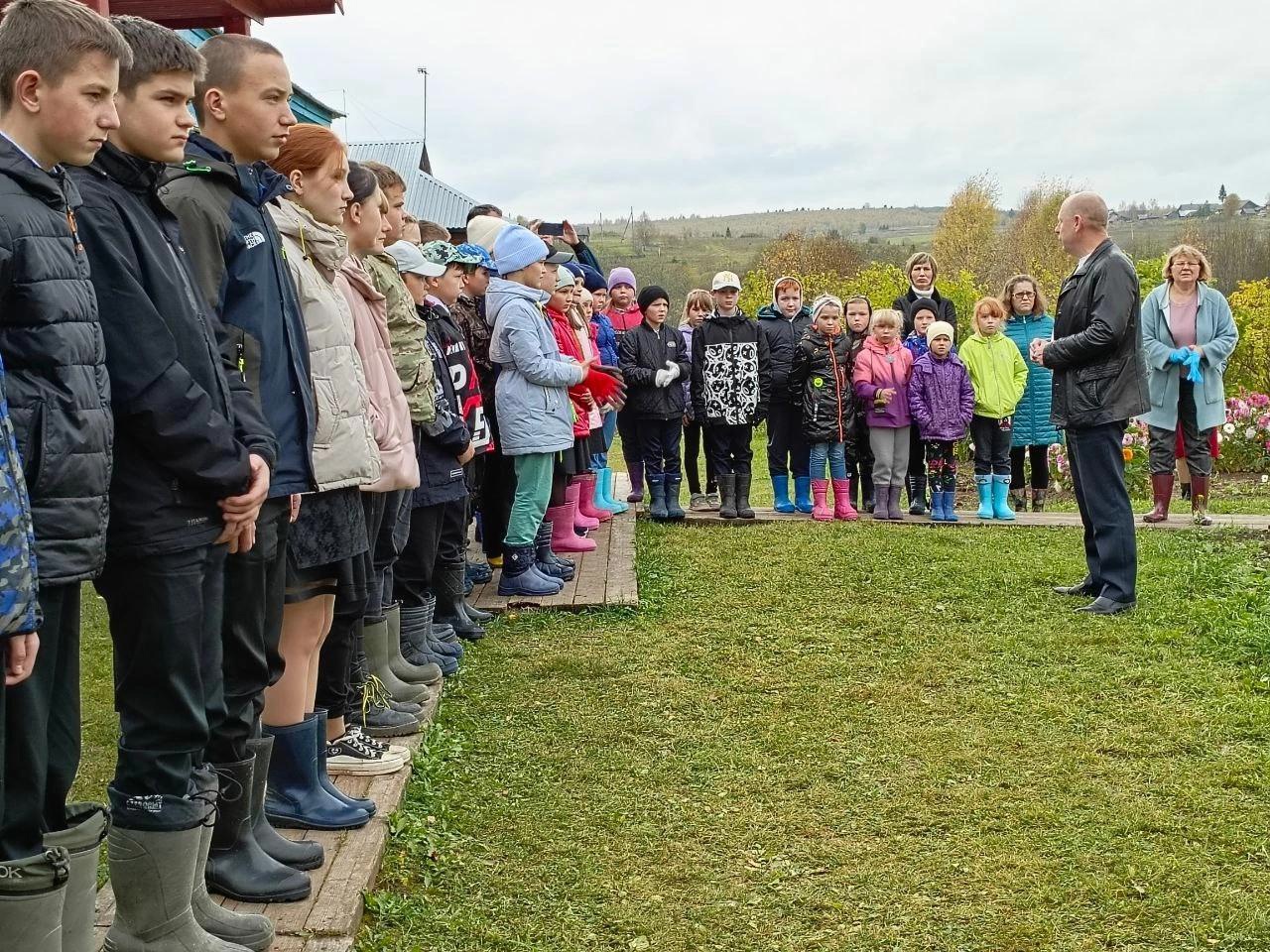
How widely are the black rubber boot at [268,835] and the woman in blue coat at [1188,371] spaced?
7.57m

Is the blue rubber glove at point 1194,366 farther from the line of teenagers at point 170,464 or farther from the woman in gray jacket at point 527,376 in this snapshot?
the line of teenagers at point 170,464

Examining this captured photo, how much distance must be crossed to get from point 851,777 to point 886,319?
5725 mm

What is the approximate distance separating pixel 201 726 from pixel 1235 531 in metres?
8.05

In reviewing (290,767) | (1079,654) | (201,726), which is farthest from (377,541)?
(1079,654)

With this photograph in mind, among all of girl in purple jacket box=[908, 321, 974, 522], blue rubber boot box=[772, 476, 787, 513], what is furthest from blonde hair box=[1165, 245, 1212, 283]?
blue rubber boot box=[772, 476, 787, 513]

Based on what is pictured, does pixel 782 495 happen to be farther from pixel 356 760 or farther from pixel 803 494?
pixel 356 760

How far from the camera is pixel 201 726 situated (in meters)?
2.79

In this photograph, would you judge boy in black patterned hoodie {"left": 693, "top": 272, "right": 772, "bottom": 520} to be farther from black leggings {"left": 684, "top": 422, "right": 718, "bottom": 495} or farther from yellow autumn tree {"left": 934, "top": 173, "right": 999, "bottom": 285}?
yellow autumn tree {"left": 934, "top": 173, "right": 999, "bottom": 285}

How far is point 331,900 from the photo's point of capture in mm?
3299

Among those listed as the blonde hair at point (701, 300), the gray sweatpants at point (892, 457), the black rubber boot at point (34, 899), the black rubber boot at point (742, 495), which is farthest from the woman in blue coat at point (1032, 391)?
the black rubber boot at point (34, 899)

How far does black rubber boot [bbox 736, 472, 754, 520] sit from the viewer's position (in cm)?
990

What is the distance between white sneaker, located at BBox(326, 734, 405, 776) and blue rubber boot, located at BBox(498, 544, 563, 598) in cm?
283

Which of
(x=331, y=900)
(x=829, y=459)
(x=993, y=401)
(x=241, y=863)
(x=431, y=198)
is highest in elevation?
(x=431, y=198)

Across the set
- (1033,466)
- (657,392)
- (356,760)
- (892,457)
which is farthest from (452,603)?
(1033,466)
